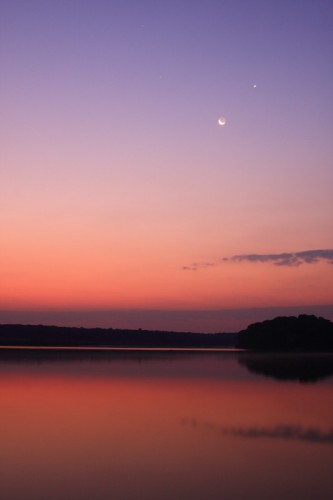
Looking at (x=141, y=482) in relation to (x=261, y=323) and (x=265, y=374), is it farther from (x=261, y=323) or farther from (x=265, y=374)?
(x=261, y=323)

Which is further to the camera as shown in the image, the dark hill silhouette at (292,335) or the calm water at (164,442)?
the dark hill silhouette at (292,335)

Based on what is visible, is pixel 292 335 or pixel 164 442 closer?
pixel 164 442

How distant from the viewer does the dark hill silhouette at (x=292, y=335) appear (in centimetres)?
7475

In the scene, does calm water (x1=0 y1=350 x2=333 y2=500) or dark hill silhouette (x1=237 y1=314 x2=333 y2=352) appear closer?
calm water (x1=0 y1=350 x2=333 y2=500)

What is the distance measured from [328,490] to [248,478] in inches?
47.0

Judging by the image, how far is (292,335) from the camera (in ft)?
248

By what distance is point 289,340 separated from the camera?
75438 mm

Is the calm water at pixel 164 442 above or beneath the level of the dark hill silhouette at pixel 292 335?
beneath

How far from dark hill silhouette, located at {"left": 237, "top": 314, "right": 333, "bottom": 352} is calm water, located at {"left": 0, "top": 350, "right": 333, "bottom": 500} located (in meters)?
53.8

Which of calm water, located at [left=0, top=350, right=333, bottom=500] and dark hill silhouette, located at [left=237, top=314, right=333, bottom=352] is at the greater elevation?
dark hill silhouette, located at [left=237, top=314, right=333, bottom=352]

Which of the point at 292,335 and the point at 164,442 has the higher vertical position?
the point at 292,335

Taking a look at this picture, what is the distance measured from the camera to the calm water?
9.19 metres

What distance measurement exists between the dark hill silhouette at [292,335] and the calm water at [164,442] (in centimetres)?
5379

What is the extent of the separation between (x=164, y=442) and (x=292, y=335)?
214 feet
